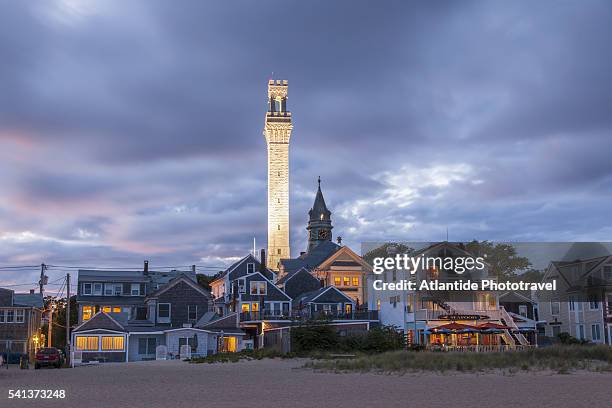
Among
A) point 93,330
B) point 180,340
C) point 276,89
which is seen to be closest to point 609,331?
point 180,340

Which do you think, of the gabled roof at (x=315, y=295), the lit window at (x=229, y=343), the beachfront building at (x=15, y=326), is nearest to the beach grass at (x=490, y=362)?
the lit window at (x=229, y=343)

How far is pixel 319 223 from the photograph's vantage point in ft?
390

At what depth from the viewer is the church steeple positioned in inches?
4649

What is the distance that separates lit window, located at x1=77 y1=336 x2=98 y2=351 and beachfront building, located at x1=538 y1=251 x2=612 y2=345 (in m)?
39.4

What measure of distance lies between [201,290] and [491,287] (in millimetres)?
27605

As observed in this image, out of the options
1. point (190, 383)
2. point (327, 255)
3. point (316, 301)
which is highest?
point (327, 255)

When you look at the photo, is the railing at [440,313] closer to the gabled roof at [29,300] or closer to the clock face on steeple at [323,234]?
the gabled roof at [29,300]

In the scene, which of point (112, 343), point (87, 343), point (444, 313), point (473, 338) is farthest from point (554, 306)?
point (87, 343)

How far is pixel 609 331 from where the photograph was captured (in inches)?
2512

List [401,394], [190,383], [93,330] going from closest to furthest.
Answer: [401,394]
[190,383]
[93,330]

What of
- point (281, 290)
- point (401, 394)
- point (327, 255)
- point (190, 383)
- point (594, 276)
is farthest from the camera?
point (327, 255)

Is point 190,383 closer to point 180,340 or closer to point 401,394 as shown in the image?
point 401,394

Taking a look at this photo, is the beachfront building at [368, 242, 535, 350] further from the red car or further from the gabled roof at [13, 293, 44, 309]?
the gabled roof at [13, 293, 44, 309]

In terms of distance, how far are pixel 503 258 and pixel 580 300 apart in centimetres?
3586
